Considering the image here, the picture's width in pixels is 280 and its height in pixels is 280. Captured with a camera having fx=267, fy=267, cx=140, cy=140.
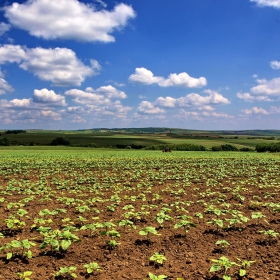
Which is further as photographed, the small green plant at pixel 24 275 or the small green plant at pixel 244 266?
the small green plant at pixel 244 266

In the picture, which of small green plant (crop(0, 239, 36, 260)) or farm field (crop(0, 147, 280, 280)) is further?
small green plant (crop(0, 239, 36, 260))

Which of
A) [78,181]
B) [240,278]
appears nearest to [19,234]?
[240,278]

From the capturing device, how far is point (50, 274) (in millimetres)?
6309

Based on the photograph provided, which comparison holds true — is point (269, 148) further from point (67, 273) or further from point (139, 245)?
point (67, 273)

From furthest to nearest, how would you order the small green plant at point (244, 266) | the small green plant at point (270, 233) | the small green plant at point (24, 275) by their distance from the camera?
the small green plant at point (270, 233) → the small green plant at point (244, 266) → the small green plant at point (24, 275)

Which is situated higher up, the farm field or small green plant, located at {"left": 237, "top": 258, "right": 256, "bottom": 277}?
small green plant, located at {"left": 237, "top": 258, "right": 256, "bottom": 277}

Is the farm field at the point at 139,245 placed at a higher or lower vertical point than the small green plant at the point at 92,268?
lower

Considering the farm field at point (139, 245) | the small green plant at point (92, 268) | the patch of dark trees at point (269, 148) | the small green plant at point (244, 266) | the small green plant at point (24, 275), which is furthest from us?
the patch of dark trees at point (269, 148)

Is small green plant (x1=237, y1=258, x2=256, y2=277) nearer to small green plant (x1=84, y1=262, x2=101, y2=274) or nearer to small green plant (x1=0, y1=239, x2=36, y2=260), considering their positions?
small green plant (x1=84, y1=262, x2=101, y2=274)

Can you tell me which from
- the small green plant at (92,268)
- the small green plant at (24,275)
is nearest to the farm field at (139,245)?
the small green plant at (92,268)

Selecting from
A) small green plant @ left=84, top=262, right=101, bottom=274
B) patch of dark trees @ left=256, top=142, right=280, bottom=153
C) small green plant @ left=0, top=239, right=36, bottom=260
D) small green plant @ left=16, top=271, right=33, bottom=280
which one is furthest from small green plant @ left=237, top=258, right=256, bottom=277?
patch of dark trees @ left=256, top=142, right=280, bottom=153

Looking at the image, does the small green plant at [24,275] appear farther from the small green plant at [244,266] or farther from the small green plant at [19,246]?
the small green plant at [244,266]

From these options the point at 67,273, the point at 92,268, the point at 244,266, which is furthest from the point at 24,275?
the point at 244,266

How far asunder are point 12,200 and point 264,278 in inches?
481
